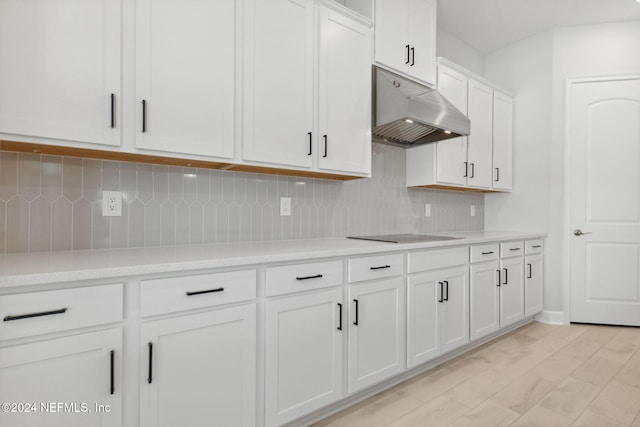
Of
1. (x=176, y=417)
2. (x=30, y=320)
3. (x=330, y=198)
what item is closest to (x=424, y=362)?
(x=330, y=198)

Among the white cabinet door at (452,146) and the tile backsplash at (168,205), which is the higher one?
the white cabinet door at (452,146)

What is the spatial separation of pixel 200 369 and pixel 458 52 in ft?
12.4

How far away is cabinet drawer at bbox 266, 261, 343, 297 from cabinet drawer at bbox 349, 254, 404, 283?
0.10 m

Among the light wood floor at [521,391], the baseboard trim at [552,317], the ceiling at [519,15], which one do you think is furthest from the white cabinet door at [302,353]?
the ceiling at [519,15]

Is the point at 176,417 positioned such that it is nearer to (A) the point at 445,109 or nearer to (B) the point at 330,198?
(B) the point at 330,198

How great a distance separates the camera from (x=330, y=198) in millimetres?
2482

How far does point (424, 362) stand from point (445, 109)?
5.62 feet

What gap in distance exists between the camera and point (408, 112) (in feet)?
6.86

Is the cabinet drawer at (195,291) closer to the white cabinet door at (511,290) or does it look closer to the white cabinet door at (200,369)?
the white cabinet door at (200,369)

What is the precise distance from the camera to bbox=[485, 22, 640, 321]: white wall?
333cm

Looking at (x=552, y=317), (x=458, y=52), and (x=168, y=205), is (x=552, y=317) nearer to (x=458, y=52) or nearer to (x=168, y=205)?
(x=458, y=52)

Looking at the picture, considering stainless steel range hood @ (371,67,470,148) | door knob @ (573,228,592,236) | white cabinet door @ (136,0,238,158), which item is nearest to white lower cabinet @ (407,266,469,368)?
stainless steel range hood @ (371,67,470,148)

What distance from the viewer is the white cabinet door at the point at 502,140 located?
346 centimetres

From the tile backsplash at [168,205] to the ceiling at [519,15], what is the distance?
152 cm
